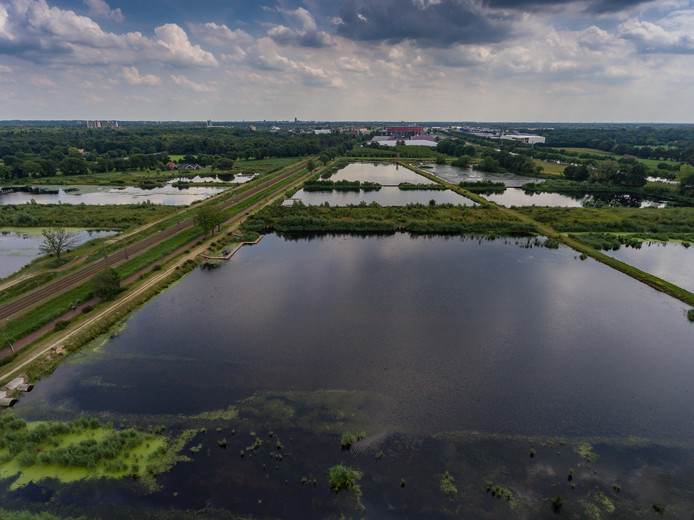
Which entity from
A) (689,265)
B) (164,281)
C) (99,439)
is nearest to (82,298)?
(164,281)

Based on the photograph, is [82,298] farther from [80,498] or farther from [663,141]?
[663,141]

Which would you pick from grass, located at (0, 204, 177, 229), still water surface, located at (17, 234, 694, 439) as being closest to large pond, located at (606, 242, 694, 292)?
still water surface, located at (17, 234, 694, 439)

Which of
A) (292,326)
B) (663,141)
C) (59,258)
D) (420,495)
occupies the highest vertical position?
(663,141)

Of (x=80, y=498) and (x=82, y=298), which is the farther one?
(x=82, y=298)

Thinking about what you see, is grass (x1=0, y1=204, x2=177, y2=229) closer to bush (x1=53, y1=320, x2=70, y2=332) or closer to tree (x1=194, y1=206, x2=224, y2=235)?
tree (x1=194, y1=206, x2=224, y2=235)

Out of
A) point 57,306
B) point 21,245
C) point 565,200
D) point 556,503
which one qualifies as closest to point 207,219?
point 57,306

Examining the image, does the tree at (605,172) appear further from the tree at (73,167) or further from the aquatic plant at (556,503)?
the tree at (73,167)
